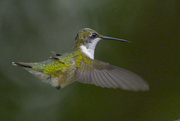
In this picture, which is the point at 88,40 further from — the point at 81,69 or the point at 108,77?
the point at 108,77

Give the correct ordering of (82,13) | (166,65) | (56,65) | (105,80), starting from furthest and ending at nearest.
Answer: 1. (82,13)
2. (166,65)
3. (56,65)
4. (105,80)

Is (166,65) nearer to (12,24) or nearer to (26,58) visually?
(26,58)

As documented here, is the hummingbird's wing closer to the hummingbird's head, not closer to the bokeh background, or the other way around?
the hummingbird's head

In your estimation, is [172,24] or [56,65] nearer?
[56,65]

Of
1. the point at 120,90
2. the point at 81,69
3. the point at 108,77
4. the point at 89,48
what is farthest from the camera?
the point at 120,90

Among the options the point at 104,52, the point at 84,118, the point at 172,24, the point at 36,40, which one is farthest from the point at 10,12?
the point at 172,24

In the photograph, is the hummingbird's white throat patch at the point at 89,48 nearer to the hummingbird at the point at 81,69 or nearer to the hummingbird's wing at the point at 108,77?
the hummingbird at the point at 81,69

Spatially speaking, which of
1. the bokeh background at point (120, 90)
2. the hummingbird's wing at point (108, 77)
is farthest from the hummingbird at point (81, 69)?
the bokeh background at point (120, 90)

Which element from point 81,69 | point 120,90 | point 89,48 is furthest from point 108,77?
point 120,90
